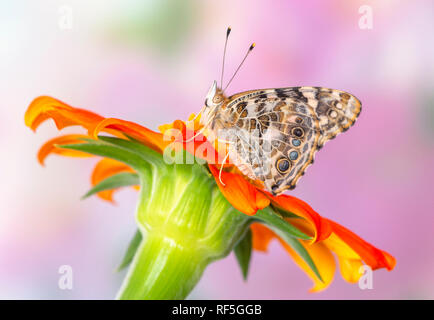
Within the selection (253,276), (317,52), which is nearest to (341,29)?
(317,52)

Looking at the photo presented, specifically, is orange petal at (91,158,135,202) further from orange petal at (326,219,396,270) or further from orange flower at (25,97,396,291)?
orange petal at (326,219,396,270)

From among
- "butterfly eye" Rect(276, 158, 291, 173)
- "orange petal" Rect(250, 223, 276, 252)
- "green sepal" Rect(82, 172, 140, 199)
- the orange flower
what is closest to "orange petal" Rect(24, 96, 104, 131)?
the orange flower

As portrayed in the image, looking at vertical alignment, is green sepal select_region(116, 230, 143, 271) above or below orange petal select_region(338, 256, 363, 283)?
above

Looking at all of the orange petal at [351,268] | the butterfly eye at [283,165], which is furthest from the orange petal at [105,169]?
the orange petal at [351,268]

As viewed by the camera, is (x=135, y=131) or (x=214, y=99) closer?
(x=135, y=131)

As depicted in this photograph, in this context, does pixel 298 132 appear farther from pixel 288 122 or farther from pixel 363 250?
pixel 363 250

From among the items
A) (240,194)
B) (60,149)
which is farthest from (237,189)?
(60,149)
